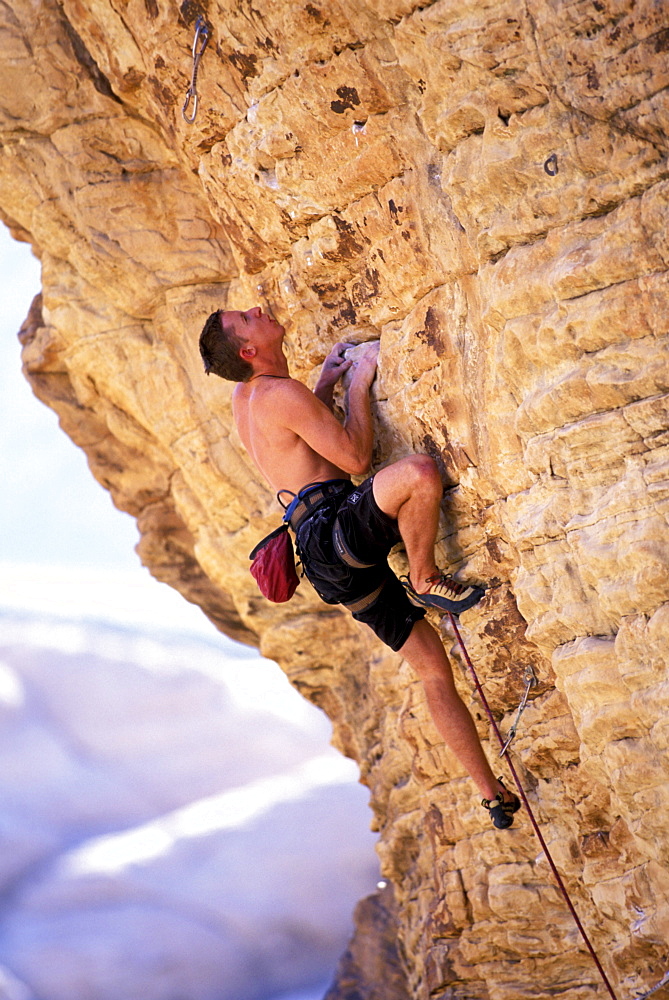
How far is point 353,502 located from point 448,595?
1.79ft

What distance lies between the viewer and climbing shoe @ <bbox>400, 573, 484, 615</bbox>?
160 inches

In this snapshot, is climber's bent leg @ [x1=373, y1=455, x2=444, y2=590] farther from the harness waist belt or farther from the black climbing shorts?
the harness waist belt

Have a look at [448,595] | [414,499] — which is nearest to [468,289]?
[414,499]

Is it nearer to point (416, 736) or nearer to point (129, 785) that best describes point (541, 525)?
point (416, 736)

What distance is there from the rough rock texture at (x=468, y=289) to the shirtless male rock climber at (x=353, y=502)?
0.59 feet

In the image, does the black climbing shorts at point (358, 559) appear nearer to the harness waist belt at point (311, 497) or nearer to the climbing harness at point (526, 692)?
the harness waist belt at point (311, 497)

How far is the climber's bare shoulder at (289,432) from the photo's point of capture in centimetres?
409

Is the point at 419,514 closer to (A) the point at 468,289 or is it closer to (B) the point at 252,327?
(A) the point at 468,289

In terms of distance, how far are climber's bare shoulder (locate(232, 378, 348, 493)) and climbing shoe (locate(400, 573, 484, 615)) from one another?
0.63 m

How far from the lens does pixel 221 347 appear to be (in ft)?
14.0

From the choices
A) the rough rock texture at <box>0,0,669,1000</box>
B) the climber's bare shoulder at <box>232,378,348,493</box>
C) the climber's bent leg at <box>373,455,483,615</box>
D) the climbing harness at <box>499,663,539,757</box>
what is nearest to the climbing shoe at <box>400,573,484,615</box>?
the climber's bent leg at <box>373,455,483,615</box>

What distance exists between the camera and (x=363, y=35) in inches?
151

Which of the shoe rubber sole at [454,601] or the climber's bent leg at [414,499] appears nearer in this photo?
Result: the climber's bent leg at [414,499]

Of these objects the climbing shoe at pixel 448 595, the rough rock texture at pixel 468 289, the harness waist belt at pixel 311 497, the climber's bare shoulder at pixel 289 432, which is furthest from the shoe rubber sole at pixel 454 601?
the climber's bare shoulder at pixel 289 432
